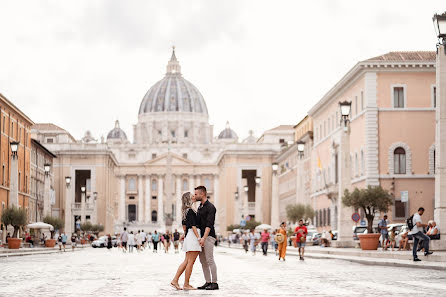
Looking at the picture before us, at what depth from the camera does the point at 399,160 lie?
62438 millimetres

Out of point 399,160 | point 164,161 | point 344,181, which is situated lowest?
point 344,181

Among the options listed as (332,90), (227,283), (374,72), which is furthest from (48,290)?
(332,90)

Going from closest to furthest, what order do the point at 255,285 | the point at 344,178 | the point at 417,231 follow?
the point at 255,285
the point at 417,231
the point at 344,178

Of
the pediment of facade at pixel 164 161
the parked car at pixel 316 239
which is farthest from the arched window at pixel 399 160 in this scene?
the pediment of facade at pixel 164 161

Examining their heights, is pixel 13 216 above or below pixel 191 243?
below

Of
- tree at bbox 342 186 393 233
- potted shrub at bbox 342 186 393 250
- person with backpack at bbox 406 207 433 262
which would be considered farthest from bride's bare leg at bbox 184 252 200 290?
tree at bbox 342 186 393 233

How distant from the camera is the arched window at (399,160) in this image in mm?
62312

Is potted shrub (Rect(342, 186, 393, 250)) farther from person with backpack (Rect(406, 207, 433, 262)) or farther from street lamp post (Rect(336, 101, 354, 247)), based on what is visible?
person with backpack (Rect(406, 207, 433, 262))

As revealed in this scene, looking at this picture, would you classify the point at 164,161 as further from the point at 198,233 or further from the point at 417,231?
the point at 198,233

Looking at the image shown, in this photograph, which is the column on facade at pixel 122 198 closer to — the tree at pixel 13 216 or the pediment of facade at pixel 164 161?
the pediment of facade at pixel 164 161

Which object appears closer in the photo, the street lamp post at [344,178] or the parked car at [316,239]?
the street lamp post at [344,178]

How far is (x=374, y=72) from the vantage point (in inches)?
2453

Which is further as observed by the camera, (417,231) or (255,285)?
(417,231)

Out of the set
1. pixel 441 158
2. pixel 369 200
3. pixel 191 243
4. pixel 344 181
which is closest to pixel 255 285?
pixel 191 243
